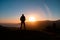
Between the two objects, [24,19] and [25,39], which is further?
[24,19]

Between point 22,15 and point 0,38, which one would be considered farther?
point 22,15

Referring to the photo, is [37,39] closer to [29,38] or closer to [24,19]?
[29,38]

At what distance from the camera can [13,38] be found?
45.2 ft

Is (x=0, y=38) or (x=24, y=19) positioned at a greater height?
(x=24, y=19)

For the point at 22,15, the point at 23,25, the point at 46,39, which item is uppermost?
the point at 22,15

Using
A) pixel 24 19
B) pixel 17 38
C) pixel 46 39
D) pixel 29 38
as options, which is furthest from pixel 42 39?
pixel 24 19

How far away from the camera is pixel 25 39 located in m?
13.7

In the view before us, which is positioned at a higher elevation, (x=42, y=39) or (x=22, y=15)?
(x=22, y=15)

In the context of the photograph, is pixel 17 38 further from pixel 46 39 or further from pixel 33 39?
pixel 46 39

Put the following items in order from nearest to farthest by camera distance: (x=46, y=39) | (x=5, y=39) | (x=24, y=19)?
1. (x=5, y=39)
2. (x=46, y=39)
3. (x=24, y=19)

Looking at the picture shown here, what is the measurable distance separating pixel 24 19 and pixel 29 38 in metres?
6.23

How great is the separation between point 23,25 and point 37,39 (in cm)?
671

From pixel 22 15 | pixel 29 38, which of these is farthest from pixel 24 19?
pixel 29 38

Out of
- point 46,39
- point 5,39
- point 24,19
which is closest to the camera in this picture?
point 5,39
